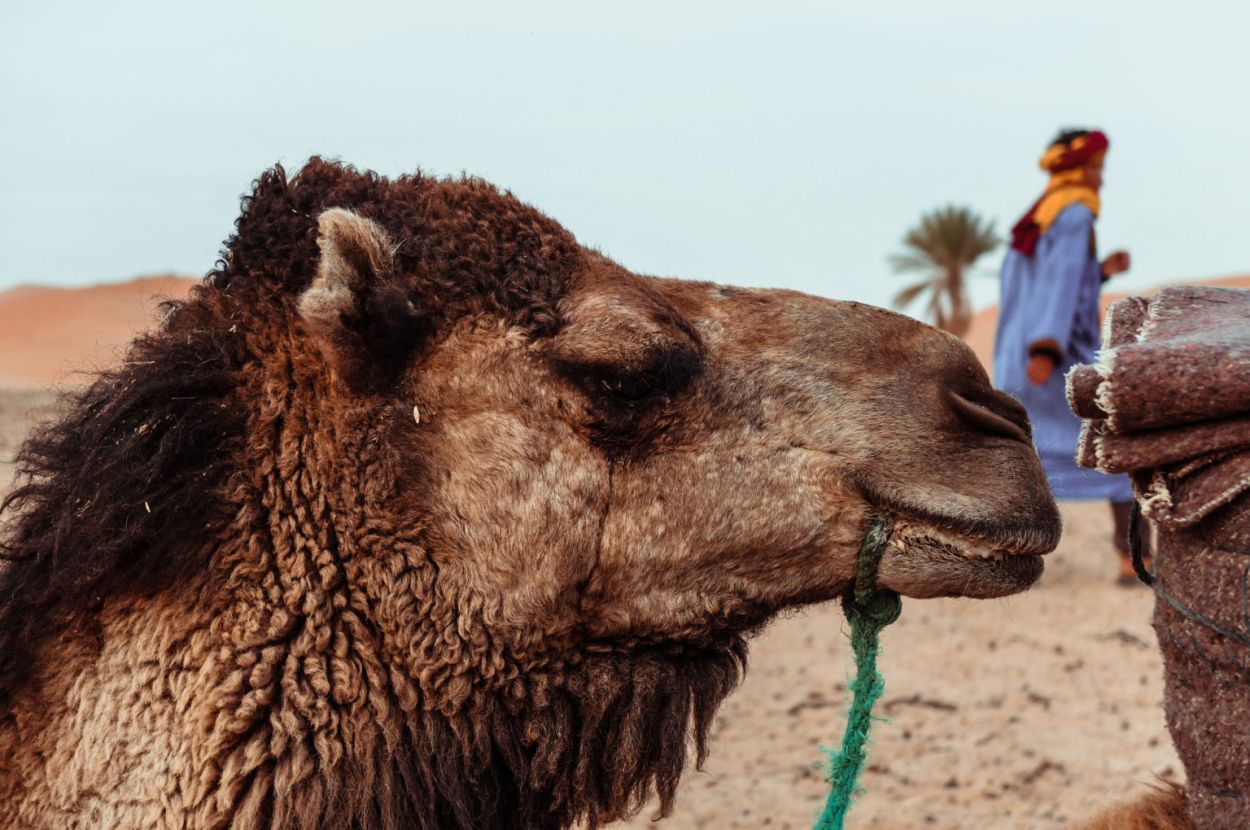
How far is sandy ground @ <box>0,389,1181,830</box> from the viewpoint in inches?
211

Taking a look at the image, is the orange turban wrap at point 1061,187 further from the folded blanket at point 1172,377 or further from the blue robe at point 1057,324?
the folded blanket at point 1172,377

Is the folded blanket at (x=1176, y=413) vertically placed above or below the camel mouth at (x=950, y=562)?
above

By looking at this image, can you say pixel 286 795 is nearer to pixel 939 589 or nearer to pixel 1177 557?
pixel 939 589

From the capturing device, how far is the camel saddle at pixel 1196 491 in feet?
7.37

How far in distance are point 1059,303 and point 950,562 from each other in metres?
5.23

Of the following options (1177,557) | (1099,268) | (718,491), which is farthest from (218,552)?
(1099,268)

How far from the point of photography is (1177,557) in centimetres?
245

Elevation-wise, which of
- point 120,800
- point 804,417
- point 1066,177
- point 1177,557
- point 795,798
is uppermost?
point 1066,177

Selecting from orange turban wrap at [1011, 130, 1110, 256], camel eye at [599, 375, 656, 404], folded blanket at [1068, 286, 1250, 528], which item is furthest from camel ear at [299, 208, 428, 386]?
orange turban wrap at [1011, 130, 1110, 256]

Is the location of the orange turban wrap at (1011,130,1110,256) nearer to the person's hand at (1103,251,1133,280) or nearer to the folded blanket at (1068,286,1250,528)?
the person's hand at (1103,251,1133,280)

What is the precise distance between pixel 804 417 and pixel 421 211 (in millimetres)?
901

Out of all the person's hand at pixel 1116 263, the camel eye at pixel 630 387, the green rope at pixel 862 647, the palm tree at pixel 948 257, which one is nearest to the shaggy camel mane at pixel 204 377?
the camel eye at pixel 630 387

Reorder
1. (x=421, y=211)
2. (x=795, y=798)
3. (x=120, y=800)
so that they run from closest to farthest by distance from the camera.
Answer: (x=120, y=800) < (x=421, y=211) < (x=795, y=798)

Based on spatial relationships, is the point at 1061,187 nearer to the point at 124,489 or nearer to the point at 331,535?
the point at 331,535
